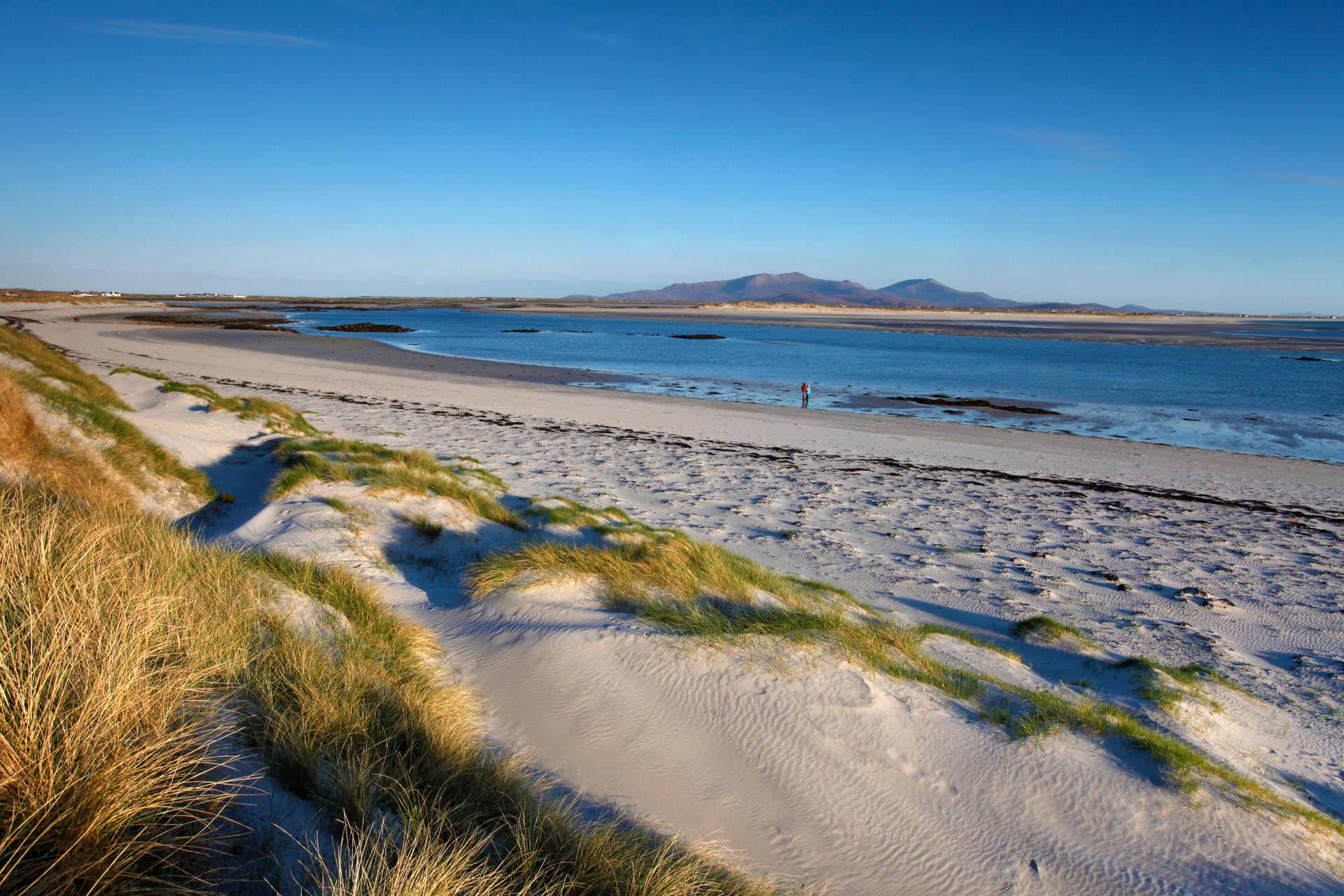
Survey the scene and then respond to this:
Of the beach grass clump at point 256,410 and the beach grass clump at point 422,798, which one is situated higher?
the beach grass clump at point 256,410

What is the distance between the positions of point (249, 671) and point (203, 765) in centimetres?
67

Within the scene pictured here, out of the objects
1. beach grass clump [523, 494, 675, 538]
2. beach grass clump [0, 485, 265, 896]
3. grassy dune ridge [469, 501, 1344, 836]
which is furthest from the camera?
beach grass clump [523, 494, 675, 538]

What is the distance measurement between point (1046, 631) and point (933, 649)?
1401mm

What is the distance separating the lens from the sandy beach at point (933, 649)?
3.15 m

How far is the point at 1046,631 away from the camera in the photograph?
18.5 feet

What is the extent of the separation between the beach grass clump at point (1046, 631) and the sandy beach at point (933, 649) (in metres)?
0.11

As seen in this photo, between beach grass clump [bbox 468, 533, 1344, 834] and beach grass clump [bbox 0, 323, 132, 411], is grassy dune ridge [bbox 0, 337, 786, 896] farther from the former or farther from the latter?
beach grass clump [bbox 0, 323, 132, 411]

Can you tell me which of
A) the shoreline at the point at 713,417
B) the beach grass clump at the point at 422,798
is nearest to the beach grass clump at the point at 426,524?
the beach grass clump at the point at 422,798

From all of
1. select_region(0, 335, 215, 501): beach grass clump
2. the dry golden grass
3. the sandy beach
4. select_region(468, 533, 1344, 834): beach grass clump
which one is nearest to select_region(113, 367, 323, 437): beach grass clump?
the sandy beach

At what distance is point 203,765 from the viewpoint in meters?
2.37

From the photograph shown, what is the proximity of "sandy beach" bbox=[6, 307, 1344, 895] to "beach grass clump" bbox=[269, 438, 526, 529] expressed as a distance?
50cm

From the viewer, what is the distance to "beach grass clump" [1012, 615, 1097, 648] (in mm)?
5578

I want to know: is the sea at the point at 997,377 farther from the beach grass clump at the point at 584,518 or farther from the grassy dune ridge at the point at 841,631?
the grassy dune ridge at the point at 841,631

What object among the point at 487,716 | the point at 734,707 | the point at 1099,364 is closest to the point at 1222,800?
the point at 734,707
